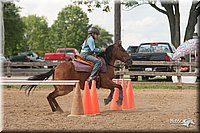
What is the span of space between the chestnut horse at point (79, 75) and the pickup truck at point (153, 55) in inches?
363

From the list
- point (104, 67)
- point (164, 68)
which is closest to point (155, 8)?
point (164, 68)

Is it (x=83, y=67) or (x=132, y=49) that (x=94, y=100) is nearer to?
(x=83, y=67)

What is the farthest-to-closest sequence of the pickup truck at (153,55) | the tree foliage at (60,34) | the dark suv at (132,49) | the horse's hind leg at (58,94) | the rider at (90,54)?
the tree foliage at (60,34), the dark suv at (132,49), the pickup truck at (153,55), the rider at (90,54), the horse's hind leg at (58,94)

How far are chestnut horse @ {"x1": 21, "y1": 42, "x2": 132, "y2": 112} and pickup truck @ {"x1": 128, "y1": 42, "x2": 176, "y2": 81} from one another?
30.2 ft

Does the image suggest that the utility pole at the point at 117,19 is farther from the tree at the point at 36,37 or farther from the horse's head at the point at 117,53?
the tree at the point at 36,37

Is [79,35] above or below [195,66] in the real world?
above

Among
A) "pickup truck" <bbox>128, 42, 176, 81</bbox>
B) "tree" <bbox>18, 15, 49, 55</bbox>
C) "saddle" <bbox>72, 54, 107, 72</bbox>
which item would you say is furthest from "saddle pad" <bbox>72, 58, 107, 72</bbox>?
"tree" <bbox>18, 15, 49, 55</bbox>

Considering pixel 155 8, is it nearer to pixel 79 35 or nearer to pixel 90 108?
pixel 90 108

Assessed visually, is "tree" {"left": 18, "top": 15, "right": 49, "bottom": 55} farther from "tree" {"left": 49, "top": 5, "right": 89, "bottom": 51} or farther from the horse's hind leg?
the horse's hind leg

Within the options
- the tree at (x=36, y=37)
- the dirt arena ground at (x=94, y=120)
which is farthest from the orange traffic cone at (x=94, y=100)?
the tree at (x=36, y=37)

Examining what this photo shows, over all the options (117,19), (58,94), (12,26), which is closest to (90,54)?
(58,94)

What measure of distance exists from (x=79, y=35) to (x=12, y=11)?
861 inches

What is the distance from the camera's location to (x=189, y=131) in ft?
23.8

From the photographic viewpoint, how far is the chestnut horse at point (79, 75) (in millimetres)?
10344
